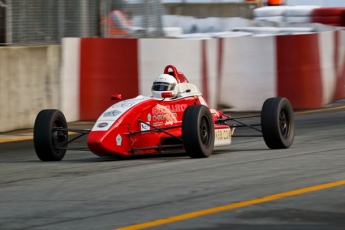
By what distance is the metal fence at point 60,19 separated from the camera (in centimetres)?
1609

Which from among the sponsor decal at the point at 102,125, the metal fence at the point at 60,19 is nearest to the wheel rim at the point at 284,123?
the sponsor decal at the point at 102,125

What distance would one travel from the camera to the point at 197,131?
34.2 feet

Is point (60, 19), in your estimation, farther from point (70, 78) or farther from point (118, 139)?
point (118, 139)

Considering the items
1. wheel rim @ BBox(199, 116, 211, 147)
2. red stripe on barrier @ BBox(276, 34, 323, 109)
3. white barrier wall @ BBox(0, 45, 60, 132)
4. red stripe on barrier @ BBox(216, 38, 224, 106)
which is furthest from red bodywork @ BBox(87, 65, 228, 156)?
red stripe on barrier @ BBox(276, 34, 323, 109)

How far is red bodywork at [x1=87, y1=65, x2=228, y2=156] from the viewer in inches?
422

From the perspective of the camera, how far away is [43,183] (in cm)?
906

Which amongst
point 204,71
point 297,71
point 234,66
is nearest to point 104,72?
point 204,71

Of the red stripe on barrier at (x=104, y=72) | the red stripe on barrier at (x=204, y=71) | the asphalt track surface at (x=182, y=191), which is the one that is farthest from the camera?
the red stripe on barrier at (x=204, y=71)

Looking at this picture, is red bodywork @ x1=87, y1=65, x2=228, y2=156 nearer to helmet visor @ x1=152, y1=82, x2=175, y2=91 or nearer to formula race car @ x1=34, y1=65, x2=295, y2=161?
formula race car @ x1=34, y1=65, x2=295, y2=161

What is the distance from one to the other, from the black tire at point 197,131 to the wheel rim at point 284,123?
1.39 meters

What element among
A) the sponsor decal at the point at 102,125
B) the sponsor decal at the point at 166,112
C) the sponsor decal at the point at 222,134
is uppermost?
the sponsor decal at the point at 166,112

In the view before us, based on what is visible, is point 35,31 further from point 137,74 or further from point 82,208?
point 82,208

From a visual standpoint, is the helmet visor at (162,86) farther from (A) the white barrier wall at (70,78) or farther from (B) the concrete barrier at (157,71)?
(A) the white barrier wall at (70,78)

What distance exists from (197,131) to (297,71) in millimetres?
7978
